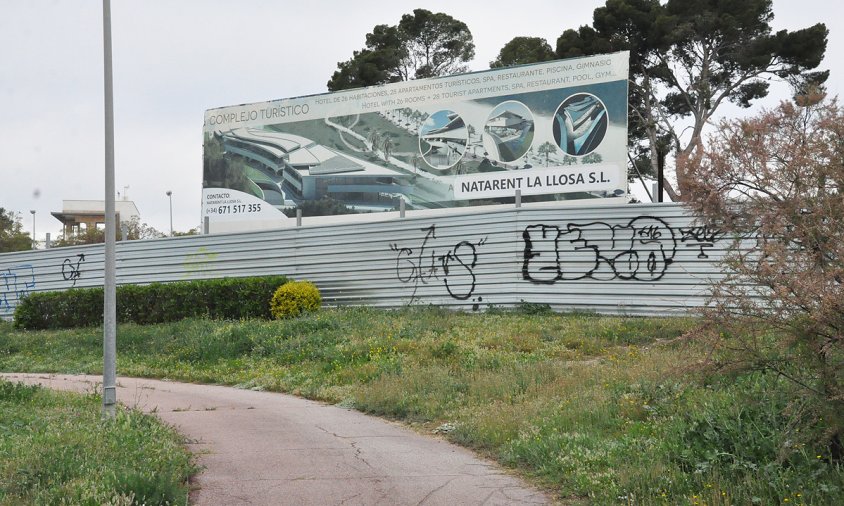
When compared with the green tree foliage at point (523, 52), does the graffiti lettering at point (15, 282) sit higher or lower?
lower

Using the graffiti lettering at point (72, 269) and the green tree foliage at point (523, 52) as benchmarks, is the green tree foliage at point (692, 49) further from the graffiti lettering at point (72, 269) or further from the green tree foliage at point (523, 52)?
the graffiti lettering at point (72, 269)

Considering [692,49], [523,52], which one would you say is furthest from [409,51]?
[692,49]

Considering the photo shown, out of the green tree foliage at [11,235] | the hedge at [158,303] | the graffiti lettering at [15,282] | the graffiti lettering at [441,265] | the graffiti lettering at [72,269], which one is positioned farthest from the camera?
the green tree foliage at [11,235]

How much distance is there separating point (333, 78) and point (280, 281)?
23568 millimetres

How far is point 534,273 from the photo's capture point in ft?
57.1

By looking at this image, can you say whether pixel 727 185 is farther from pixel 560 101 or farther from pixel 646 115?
pixel 646 115

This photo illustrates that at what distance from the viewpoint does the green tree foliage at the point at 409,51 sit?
4059 cm

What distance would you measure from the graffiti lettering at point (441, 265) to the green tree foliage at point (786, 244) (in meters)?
10.6

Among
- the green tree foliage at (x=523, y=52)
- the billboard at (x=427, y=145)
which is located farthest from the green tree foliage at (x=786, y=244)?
the green tree foliage at (x=523, y=52)

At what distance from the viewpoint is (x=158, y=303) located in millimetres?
21453

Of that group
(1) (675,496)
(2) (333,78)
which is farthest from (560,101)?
(2) (333,78)

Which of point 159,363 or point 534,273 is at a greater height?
point 534,273

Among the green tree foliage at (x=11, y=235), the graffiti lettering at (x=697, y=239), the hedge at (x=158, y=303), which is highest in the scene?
the green tree foliage at (x=11, y=235)

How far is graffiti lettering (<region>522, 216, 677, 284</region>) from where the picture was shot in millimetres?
16453
